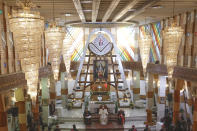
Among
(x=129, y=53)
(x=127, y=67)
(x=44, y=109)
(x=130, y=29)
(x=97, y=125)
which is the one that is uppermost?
(x=130, y=29)

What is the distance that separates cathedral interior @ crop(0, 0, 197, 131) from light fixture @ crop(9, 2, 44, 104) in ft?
Answer: 0.05

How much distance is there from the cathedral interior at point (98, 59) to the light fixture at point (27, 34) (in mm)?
17

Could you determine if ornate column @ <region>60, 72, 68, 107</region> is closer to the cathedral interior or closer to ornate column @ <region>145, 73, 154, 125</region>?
the cathedral interior

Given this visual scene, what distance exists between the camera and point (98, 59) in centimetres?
1811

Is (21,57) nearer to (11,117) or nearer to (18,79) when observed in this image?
(18,79)

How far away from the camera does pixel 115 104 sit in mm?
15906

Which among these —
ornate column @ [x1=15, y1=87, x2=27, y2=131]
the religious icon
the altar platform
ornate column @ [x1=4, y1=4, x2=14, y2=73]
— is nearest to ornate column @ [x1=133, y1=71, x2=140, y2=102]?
the altar platform

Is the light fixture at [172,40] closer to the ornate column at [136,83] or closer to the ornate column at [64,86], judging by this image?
the ornate column at [136,83]

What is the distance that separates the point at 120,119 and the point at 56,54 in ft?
30.0

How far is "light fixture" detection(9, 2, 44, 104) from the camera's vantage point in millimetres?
3758

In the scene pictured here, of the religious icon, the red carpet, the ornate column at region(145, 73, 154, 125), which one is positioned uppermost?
the religious icon

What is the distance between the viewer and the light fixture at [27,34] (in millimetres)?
3758

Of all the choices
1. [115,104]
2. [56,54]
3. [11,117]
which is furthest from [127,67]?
[56,54]

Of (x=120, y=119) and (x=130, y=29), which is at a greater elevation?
(x=130, y=29)
